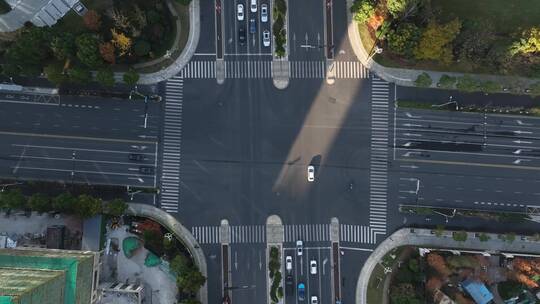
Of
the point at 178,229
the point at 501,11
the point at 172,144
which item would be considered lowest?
the point at 178,229

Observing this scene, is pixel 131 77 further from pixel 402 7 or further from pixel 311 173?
pixel 402 7

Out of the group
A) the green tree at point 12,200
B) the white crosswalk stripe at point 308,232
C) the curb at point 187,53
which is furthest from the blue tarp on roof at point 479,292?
the green tree at point 12,200

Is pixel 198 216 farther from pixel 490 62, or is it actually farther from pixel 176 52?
pixel 490 62

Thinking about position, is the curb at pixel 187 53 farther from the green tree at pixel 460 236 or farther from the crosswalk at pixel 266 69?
the green tree at pixel 460 236

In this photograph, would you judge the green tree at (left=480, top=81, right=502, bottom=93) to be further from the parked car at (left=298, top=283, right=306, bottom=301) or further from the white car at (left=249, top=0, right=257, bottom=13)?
the parked car at (left=298, top=283, right=306, bottom=301)

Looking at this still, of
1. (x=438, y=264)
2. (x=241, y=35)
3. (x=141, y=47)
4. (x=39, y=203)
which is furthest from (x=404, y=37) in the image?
(x=39, y=203)

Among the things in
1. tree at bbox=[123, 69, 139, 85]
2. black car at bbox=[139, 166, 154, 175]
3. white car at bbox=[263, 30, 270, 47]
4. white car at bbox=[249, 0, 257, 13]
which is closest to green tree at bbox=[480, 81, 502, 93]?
white car at bbox=[263, 30, 270, 47]
